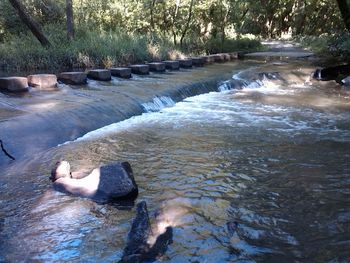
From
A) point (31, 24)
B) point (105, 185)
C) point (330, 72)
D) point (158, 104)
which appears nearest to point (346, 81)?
point (330, 72)

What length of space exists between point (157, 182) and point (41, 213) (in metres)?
1.29

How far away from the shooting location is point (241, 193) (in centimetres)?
424

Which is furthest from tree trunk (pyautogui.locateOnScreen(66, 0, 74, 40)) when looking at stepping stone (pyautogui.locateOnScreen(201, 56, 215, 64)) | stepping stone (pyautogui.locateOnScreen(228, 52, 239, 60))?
stepping stone (pyautogui.locateOnScreen(228, 52, 239, 60))

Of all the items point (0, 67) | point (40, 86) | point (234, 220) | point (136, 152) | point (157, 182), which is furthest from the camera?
point (0, 67)

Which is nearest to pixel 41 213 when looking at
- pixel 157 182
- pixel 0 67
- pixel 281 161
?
pixel 157 182

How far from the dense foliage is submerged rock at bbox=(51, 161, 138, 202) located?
7.94 meters

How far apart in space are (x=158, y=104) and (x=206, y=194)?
15.6 feet

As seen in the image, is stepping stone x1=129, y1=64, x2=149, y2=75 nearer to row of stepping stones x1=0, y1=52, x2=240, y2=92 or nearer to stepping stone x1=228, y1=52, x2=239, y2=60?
row of stepping stones x1=0, y1=52, x2=240, y2=92

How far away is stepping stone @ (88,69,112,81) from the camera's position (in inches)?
390

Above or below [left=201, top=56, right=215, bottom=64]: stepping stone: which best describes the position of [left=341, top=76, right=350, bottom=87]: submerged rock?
below

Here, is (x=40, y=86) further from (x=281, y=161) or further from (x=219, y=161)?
(x=281, y=161)

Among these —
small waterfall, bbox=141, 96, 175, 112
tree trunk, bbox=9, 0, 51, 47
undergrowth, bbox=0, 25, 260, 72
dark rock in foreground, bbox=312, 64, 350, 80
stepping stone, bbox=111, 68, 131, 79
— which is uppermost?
tree trunk, bbox=9, 0, 51, 47

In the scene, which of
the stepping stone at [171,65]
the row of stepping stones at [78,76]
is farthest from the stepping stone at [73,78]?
the stepping stone at [171,65]

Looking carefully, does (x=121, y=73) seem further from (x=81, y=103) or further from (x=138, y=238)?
(x=138, y=238)
